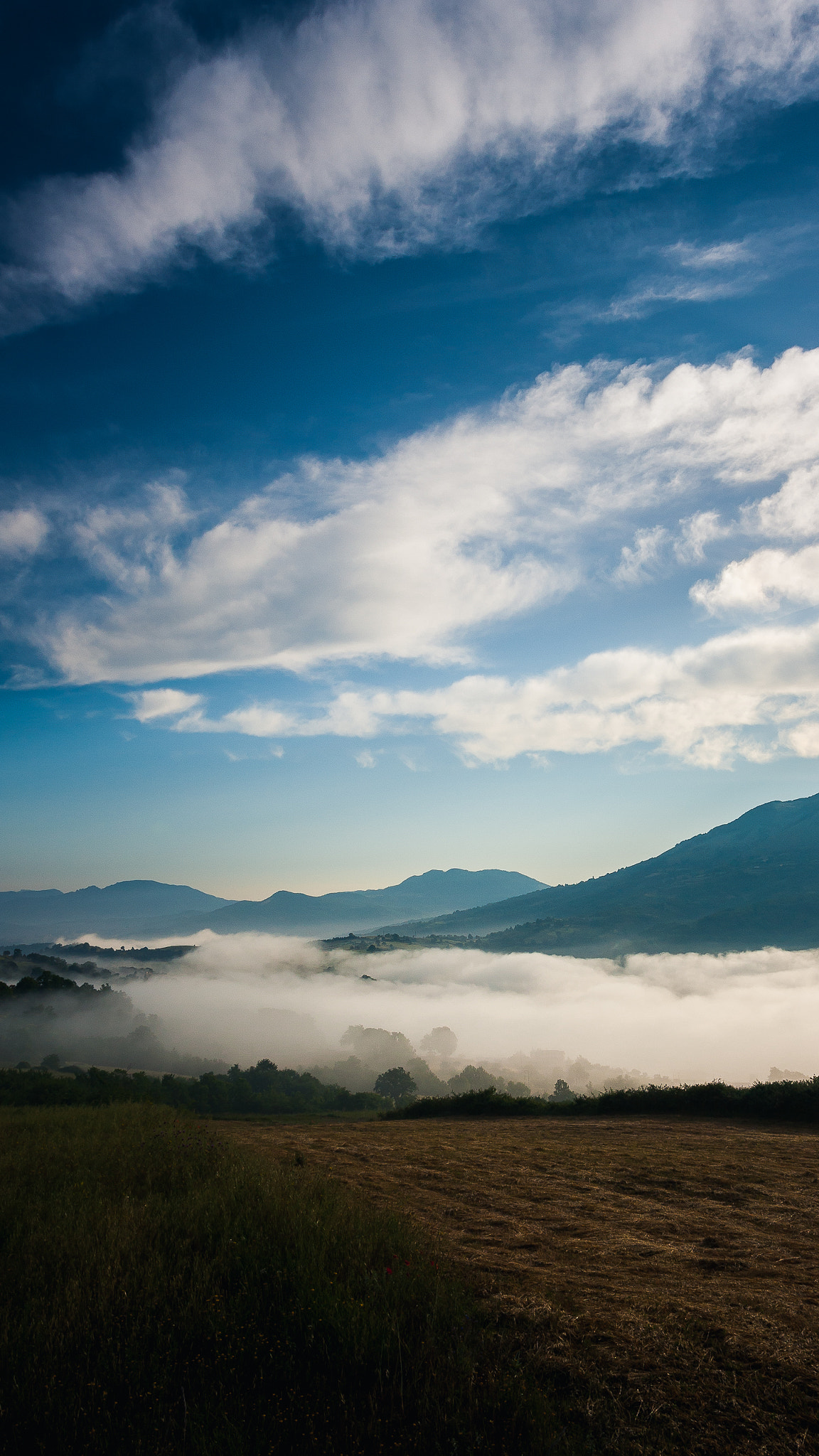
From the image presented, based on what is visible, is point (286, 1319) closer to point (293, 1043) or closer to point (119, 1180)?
point (119, 1180)

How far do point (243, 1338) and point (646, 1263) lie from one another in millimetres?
4474

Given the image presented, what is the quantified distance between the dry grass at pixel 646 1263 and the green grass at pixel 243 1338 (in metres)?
0.62

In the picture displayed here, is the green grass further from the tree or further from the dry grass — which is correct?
the tree

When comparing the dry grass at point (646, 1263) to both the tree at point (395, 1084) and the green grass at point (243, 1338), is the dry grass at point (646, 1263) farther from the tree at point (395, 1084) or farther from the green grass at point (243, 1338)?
the tree at point (395, 1084)

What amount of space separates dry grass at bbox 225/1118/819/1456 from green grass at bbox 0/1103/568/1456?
24.3 inches

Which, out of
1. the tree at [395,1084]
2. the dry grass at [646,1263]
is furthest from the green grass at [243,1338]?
the tree at [395,1084]

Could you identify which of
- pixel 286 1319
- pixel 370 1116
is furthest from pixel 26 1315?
pixel 370 1116

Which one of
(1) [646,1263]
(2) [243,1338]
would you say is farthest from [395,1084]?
(2) [243,1338]

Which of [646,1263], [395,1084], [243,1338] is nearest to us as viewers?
[243,1338]

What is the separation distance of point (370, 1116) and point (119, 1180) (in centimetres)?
2141

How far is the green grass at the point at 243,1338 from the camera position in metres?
3.91

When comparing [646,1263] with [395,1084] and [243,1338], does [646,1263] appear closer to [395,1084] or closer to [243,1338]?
[243,1338]

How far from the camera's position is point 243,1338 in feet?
15.9

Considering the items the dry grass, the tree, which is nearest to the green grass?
the dry grass
